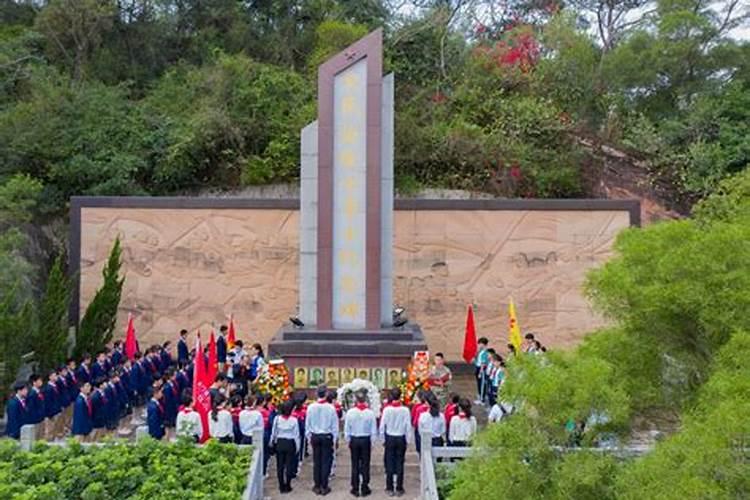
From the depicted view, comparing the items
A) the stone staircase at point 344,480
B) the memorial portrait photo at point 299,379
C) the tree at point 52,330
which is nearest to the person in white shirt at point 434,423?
the stone staircase at point 344,480

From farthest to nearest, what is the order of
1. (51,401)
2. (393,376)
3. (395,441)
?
(393,376)
(51,401)
(395,441)

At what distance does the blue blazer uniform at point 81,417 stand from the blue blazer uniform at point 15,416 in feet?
1.84

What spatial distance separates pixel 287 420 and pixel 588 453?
13.5 ft

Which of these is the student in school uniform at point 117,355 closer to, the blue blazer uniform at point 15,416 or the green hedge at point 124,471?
the blue blazer uniform at point 15,416

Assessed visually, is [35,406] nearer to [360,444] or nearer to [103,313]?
[360,444]

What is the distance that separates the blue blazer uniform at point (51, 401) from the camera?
32.0ft

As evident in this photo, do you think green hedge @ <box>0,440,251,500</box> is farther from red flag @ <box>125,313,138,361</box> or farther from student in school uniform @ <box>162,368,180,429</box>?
red flag @ <box>125,313,138,361</box>

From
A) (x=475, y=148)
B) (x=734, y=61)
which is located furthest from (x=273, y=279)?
(x=734, y=61)

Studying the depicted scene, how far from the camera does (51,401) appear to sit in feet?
32.4

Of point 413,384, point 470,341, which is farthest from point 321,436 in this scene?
point 470,341

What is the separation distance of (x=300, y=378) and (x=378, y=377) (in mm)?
1020

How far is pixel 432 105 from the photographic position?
59.4 ft

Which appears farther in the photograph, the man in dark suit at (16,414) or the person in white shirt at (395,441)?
the man in dark suit at (16,414)

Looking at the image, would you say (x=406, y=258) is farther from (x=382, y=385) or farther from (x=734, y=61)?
(x=734, y=61)
